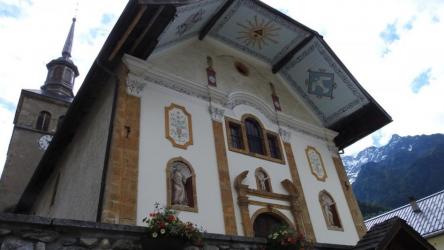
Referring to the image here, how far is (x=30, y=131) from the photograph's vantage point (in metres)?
23.2

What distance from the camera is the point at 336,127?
582 inches

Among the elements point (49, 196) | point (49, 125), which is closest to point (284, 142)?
point (49, 196)

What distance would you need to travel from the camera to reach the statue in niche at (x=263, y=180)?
10562 millimetres

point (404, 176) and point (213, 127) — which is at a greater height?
point (404, 176)

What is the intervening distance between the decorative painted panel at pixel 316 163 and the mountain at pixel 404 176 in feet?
112

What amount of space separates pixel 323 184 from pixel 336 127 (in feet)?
11.0

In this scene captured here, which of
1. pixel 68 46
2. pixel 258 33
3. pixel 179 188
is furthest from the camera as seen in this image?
pixel 68 46

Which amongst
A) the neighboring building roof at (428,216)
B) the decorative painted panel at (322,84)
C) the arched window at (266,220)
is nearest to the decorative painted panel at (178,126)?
the arched window at (266,220)

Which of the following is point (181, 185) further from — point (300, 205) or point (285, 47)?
point (285, 47)

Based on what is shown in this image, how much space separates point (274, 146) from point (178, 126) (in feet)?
12.6

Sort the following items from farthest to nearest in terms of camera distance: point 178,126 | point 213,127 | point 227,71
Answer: point 227,71 → point 213,127 → point 178,126

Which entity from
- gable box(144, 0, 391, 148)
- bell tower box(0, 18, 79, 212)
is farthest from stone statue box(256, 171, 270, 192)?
bell tower box(0, 18, 79, 212)

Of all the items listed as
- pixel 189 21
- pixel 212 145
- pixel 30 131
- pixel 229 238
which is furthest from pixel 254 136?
pixel 30 131

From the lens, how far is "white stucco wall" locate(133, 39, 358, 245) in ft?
28.2
